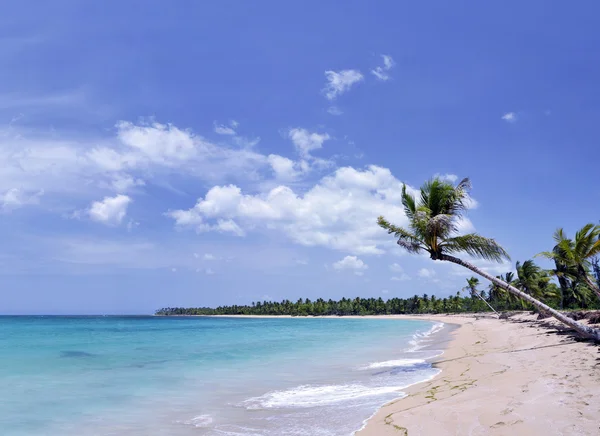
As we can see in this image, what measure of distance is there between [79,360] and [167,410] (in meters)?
14.0

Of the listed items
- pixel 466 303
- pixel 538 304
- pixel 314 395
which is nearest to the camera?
pixel 314 395

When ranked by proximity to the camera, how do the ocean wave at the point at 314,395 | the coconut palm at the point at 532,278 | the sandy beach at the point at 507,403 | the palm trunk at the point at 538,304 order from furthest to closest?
the coconut palm at the point at 532,278 < the palm trunk at the point at 538,304 < the ocean wave at the point at 314,395 < the sandy beach at the point at 507,403

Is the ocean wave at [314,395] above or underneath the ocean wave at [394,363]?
above

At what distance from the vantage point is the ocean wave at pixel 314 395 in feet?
30.3

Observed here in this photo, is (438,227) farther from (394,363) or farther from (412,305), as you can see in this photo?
(412,305)

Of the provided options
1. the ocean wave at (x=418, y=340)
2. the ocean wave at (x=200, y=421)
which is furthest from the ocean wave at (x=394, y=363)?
the ocean wave at (x=200, y=421)

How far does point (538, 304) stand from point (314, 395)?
7.94 m

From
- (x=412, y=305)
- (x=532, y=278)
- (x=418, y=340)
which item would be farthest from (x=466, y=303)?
(x=418, y=340)

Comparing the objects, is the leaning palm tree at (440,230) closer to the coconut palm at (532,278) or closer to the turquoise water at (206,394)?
the turquoise water at (206,394)

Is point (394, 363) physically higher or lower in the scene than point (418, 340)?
higher

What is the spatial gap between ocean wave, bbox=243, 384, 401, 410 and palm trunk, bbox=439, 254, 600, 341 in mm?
5419

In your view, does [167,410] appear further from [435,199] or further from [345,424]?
[435,199]

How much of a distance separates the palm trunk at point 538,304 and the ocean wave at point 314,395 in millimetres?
5419

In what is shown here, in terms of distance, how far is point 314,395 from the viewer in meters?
10.1
